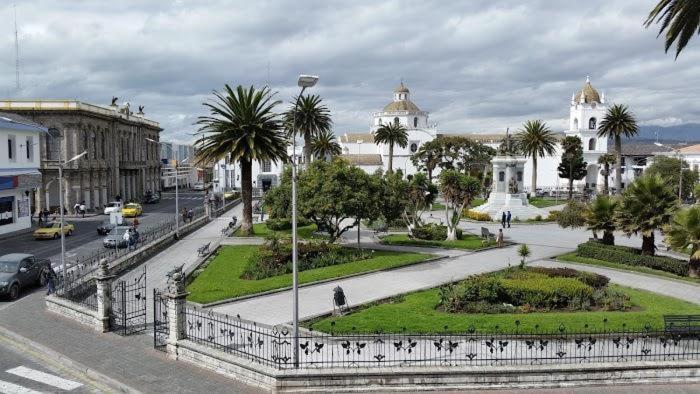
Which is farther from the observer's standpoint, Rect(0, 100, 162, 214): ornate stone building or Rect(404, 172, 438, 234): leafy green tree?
Rect(0, 100, 162, 214): ornate stone building

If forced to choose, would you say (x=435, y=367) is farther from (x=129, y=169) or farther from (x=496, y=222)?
(x=129, y=169)

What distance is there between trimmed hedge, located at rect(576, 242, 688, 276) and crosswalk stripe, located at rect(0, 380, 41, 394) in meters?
26.6

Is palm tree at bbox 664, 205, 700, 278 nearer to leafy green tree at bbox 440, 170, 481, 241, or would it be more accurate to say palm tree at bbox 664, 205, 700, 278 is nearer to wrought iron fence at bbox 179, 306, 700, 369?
wrought iron fence at bbox 179, 306, 700, 369

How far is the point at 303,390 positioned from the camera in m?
13.7

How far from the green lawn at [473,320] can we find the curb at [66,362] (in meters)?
5.99

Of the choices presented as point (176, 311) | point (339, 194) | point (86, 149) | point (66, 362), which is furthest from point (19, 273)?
point (86, 149)

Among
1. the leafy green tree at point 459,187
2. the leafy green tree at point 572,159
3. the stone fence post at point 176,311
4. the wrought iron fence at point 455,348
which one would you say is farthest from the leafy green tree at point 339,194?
the leafy green tree at point 572,159

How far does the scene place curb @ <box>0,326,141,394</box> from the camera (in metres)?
14.0

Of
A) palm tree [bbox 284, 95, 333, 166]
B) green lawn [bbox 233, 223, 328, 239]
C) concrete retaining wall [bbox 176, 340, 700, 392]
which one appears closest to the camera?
concrete retaining wall [bbox 176, 340, 700, 392]

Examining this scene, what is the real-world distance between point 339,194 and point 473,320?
43.9 feet

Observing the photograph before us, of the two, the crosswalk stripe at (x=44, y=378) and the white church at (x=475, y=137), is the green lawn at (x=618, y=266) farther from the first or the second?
the white church at (x=475, y=137)

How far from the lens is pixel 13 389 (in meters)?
14.1

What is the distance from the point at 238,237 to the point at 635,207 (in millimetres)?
26172

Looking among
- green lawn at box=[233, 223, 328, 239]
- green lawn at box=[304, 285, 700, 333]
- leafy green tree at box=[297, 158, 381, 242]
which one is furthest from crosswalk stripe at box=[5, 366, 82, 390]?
green lawn at box=[233, 223, 328, 239]
